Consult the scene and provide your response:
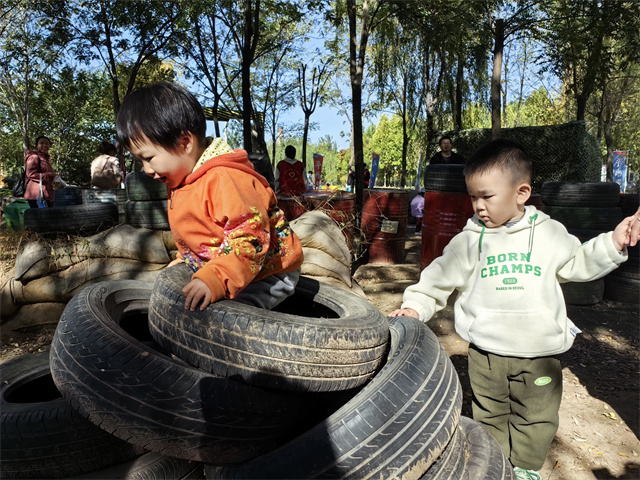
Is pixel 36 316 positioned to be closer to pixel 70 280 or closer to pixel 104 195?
pixel 70 280

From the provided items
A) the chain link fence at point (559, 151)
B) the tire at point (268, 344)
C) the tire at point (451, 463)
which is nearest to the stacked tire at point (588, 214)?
the tire at point (451, 463)

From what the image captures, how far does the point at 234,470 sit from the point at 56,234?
4919 millimetres

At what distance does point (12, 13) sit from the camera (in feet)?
48.7

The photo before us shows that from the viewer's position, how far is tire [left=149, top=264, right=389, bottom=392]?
5.46 ft

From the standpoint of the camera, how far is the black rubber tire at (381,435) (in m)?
1.48

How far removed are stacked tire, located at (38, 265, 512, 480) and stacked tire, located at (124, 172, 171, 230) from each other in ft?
12.0

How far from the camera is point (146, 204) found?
5.43m

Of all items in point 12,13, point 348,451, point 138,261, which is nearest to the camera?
point 348,451

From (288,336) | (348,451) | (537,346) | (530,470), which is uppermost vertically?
(288,336)

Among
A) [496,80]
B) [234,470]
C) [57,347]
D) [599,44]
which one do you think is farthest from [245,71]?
[234,470]

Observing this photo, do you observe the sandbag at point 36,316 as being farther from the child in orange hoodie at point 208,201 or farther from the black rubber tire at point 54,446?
the child in orange hoodie at point 208,201

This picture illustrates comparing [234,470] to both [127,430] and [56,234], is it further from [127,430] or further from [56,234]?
[56,234]

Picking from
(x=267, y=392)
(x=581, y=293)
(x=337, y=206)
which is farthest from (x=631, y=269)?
(x=267, y=392)

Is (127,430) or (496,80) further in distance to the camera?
(496,80)
